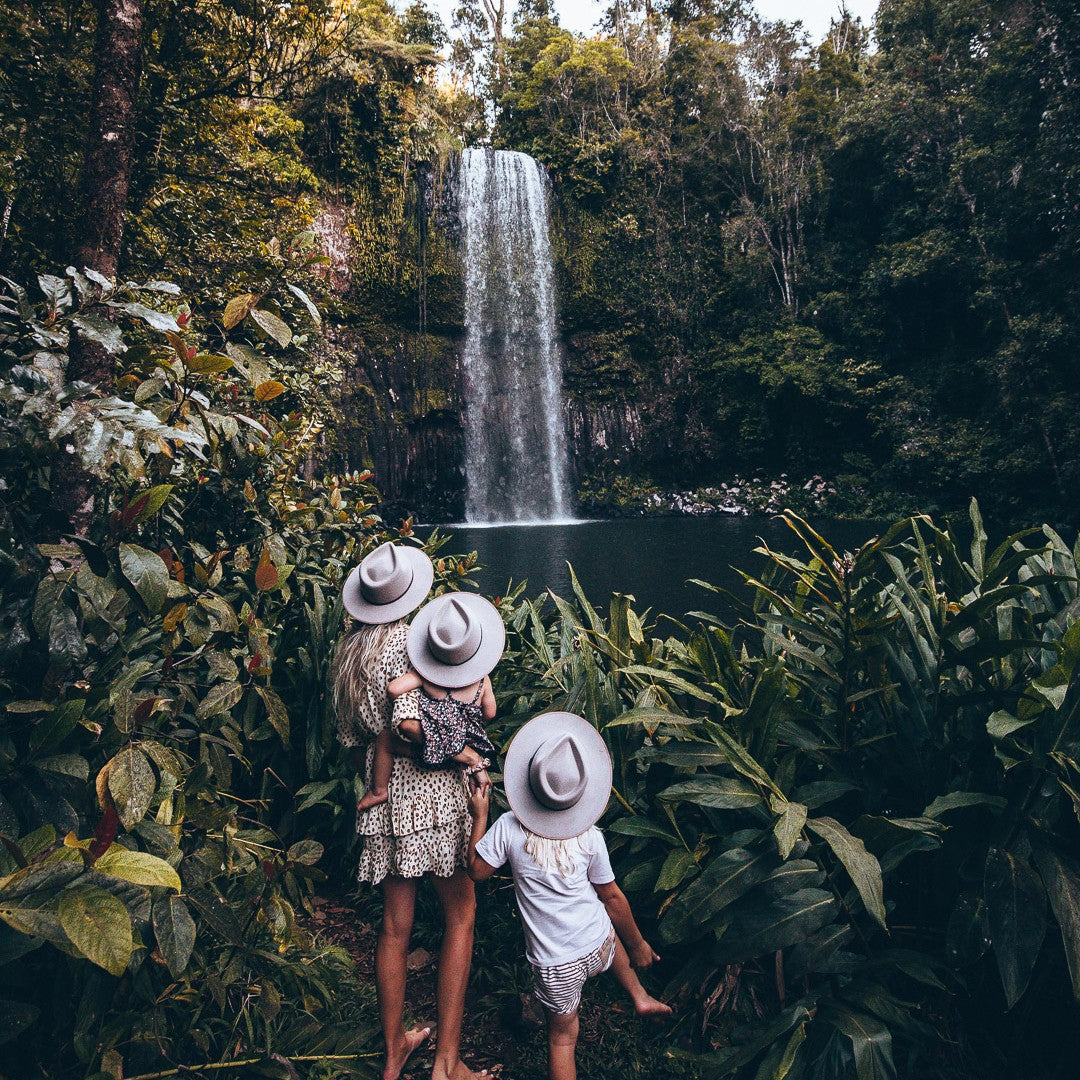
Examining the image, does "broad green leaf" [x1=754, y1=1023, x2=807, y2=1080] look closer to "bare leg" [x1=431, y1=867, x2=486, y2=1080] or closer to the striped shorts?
the striped shorts

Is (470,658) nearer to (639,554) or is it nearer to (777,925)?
(777,925)

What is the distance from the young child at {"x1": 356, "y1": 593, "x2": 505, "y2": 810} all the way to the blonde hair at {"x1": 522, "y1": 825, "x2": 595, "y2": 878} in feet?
1.02

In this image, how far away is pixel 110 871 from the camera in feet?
3.10

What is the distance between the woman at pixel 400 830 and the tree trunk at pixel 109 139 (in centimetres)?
139

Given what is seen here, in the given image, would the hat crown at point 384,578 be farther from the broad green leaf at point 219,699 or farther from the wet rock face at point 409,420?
the wet rock face at point 409,420

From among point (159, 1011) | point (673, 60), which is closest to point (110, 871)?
point (159, 1011)

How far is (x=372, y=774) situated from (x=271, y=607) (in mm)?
1272

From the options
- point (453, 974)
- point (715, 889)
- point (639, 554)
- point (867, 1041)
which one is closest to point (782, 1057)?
point (867, 1041)

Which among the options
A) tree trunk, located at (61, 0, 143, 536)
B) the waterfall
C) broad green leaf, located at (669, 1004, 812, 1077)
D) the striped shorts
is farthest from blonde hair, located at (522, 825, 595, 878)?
the waterfall

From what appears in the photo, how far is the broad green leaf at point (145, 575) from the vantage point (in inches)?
54.8

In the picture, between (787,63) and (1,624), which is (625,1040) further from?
(787,63)

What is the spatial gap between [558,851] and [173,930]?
883 mm

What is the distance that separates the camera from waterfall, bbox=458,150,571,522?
719 inches

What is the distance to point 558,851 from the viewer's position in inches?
68.8
